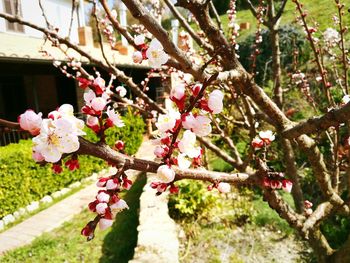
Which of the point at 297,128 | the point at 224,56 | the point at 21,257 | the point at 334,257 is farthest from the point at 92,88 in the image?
the point at 21,257

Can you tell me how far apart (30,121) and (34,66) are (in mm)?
9815

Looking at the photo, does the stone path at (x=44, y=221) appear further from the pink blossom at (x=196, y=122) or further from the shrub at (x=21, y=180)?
the pink blossom at (x=196, y=122)

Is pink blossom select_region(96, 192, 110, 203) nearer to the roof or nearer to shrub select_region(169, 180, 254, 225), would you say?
shrub select_region(169, 180, 254, 225)

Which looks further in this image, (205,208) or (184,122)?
(205,208)

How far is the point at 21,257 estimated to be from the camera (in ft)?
14.9

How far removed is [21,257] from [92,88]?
424 cm

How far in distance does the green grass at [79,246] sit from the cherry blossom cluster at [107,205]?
11.3ft

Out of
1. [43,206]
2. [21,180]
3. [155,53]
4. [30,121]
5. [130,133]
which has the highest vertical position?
[155,53]

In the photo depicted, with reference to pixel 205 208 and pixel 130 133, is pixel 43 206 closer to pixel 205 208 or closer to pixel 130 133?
pixel 205 208

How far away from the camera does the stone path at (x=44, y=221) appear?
512 centimetres

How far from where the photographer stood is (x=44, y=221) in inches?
228

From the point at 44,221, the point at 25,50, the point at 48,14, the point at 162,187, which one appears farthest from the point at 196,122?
the point at 48,14

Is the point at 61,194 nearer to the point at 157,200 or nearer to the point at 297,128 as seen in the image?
the point at 157,200

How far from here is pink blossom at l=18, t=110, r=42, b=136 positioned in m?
0.86
